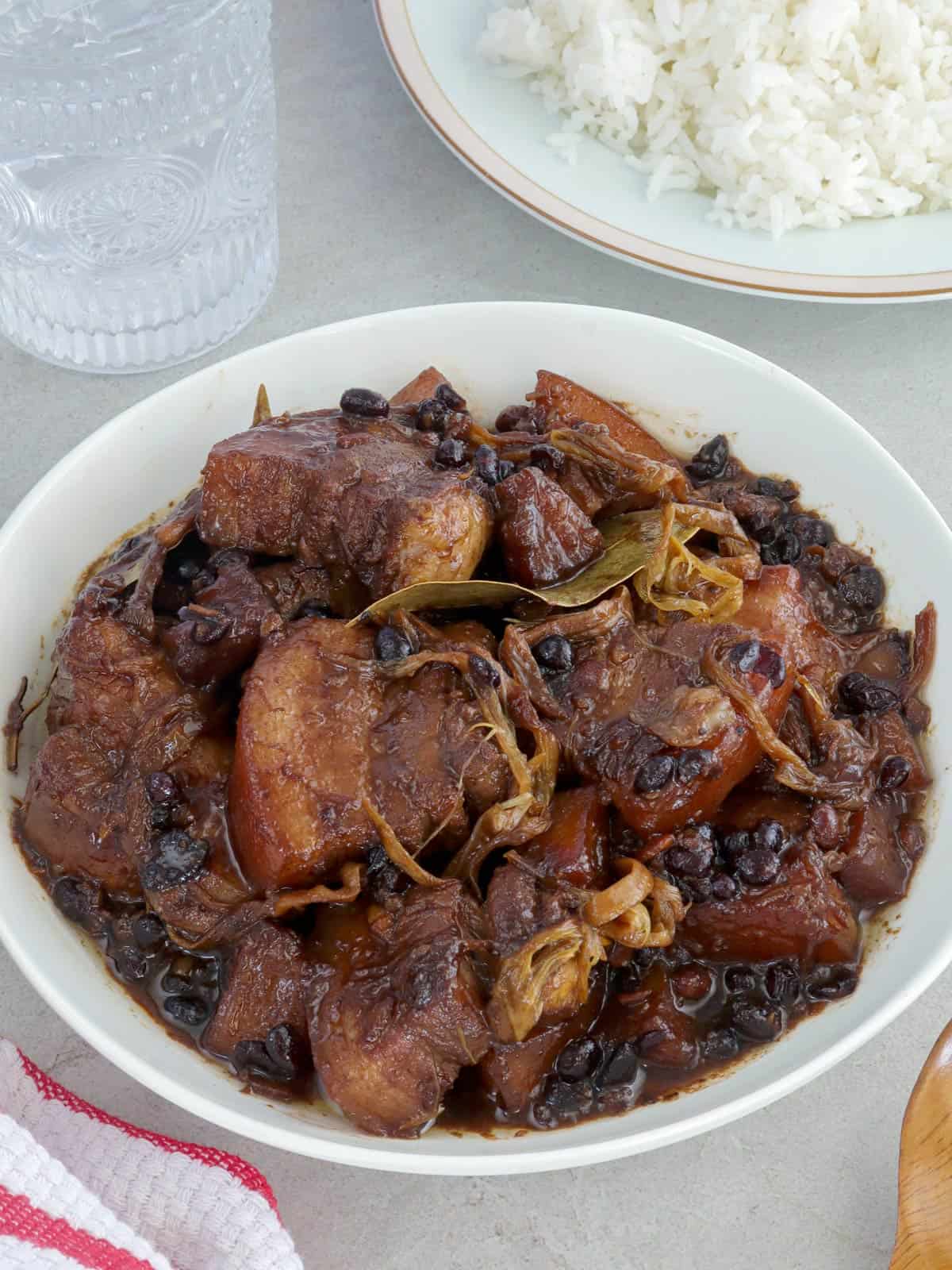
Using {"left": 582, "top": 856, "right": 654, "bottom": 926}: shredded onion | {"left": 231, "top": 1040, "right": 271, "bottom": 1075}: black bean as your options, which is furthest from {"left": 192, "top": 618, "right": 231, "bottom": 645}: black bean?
{"left": 582, "top": 856, "right": 654, "bottom": 926}: shredded onion

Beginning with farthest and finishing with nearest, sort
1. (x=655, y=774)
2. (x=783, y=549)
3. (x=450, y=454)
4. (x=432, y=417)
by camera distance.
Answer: (x=783, y=549)
(x=432, y=417)
(x=450, y=454)
(x=655, y=774)

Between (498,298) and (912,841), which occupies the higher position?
(498,298)

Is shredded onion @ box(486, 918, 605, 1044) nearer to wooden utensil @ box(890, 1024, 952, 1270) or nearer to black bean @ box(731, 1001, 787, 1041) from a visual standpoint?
black bean @ box(731, 1001, 787, 1041)

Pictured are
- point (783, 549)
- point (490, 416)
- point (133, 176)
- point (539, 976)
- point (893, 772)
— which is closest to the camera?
point (539, 976)

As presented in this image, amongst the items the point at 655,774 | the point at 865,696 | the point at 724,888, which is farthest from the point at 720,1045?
the point at 865,696

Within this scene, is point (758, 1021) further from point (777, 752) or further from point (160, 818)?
point (160, 818)

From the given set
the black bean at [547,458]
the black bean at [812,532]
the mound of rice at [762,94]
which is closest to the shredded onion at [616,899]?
the black bean at [547,458]
